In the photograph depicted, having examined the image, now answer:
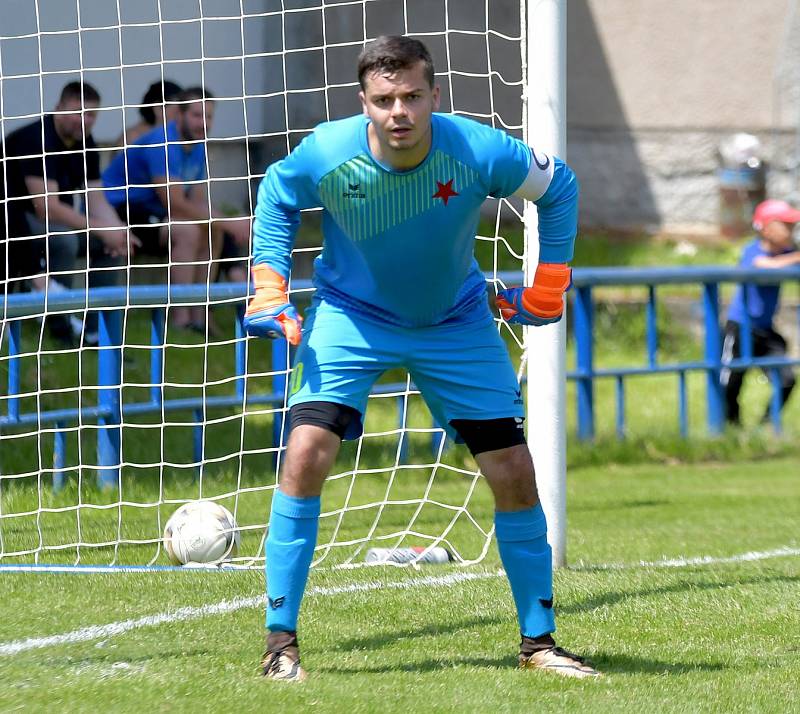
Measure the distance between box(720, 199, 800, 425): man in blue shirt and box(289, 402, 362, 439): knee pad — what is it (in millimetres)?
8531

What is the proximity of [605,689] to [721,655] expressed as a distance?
0.66m

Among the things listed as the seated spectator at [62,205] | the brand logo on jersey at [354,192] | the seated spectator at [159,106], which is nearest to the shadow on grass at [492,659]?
the brand logo on jersey at [354,192]

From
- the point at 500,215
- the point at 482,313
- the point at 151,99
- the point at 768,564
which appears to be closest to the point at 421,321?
the point at 482,313

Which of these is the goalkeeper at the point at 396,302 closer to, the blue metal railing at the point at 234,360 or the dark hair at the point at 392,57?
the dark hair at the point at 392,57

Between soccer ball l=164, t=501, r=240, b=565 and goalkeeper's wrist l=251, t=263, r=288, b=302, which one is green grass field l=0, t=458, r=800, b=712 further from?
goalkeeper's wrist l=251, t=263, r=288, b=302

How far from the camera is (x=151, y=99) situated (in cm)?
795

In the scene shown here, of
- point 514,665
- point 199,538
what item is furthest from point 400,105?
point 199,538

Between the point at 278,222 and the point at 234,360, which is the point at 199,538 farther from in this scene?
the point at 234,360

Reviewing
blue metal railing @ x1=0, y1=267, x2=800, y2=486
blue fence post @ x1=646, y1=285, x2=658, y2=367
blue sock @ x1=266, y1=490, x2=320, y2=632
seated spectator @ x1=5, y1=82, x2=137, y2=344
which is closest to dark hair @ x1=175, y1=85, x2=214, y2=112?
seated spectator @ x1=5, y1=82, x2=137, y2=344

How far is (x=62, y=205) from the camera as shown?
8797mm

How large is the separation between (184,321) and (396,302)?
545 centimetres

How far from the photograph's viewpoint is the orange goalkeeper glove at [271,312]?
4641 millimetres

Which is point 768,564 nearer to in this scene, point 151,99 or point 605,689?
point 605,689

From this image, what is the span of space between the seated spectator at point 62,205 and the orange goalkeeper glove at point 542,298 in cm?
282
